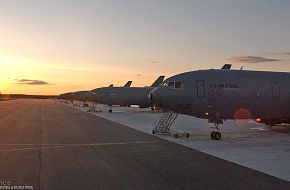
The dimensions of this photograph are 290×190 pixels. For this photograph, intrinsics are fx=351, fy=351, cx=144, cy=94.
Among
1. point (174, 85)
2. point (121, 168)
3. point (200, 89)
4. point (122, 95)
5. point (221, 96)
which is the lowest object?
point (121, 168)

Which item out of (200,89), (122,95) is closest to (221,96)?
(200,89)

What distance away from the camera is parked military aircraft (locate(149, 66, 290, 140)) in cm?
2278

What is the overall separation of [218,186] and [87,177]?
422 cm

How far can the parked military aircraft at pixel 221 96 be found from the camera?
22.8 metres

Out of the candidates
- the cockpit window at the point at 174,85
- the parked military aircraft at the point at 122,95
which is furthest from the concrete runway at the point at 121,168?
the parked military aircraft at the point at 122,95

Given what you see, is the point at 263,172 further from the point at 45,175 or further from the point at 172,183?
the point at 45,175

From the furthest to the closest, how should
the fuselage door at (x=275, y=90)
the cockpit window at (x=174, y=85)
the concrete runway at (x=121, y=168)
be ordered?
the fuselage door at (x=275, y=90), the cockpit window at (x=174, y=85), the concrete runway at (x=121, y=168)

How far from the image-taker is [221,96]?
75.0ft

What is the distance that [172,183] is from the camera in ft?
35.3

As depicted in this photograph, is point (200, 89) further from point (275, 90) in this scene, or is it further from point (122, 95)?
point (122, 95)

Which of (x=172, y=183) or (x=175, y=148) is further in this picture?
(x=175, y=148)

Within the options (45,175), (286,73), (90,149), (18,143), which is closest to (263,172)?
(45,175)

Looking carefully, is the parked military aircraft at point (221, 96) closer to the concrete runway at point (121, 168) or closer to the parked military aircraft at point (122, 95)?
the concrete runway at point (121, 168)

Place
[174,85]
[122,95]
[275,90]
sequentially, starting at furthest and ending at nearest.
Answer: [122,95] → [275,90] → [174,85]
